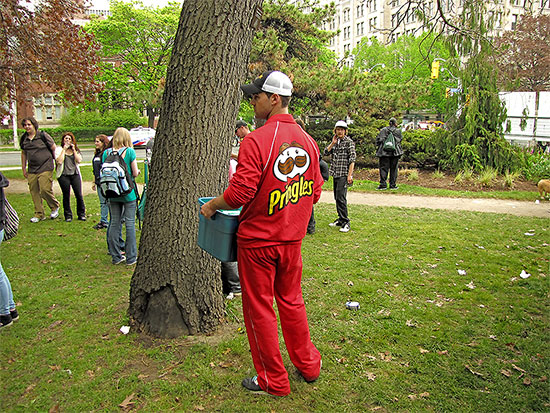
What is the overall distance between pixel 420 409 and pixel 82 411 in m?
2.33

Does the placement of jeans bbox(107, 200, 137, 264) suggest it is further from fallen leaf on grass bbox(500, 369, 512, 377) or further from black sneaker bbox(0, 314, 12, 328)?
fallen leaf on grass bbox(500, 369, 512, 377)

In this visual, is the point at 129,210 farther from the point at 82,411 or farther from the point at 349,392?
the point at 349,392

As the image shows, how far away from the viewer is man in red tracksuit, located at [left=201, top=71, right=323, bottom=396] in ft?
9.90

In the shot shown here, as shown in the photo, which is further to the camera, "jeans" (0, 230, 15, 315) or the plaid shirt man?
the plaid shirt man

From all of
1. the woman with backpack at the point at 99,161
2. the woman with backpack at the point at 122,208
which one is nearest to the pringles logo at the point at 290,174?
the woman with backpack at the point at 122,208

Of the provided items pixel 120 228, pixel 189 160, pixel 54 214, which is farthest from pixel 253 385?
pixel 54 214

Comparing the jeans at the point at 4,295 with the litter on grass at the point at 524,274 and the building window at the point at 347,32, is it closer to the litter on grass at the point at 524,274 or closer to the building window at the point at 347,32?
the litter on grass at the point at 524,274

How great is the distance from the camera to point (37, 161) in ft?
29.2

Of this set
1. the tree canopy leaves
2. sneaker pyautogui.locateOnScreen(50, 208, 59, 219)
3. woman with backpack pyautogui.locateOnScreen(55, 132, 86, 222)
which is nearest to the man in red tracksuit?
woman with backpack pyautogui.locateOnScreen(55, 132, 86, 222)

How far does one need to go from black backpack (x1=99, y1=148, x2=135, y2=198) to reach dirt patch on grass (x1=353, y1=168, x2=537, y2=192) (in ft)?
32.9

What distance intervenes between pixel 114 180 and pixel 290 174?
3.35 meters

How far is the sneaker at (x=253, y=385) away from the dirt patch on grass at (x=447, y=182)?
1137cm

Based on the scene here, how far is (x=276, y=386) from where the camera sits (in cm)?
325

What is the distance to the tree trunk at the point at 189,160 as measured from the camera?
388 cm
